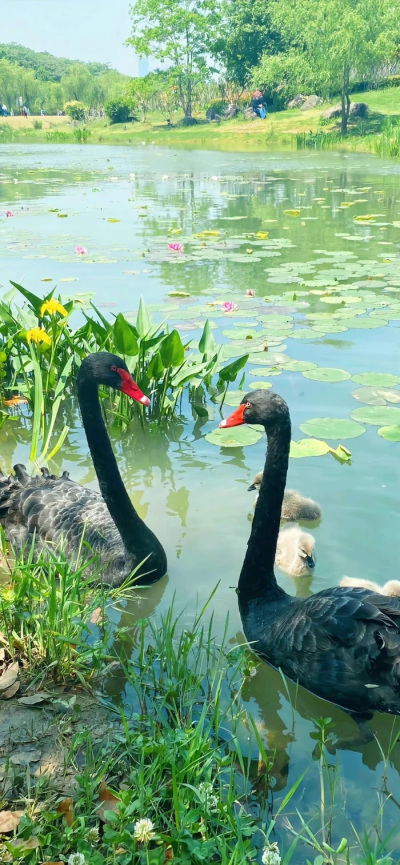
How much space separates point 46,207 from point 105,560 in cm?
1159

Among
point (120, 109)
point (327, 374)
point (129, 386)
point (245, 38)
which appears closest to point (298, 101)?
point (245, 38)

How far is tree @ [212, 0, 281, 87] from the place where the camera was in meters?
44.5

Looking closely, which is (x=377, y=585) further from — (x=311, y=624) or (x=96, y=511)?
(x=96, y=511)

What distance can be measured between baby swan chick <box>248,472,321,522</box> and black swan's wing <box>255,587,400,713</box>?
0.94 m

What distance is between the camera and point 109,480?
2.99 m

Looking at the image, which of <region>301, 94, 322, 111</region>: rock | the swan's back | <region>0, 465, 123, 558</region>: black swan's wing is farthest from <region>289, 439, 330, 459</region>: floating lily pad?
<region>301, 94, 322, 111</region>: rock

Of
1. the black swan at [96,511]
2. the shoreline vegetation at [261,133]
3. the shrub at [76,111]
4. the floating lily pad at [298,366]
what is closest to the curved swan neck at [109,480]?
the black swan at [96,511]

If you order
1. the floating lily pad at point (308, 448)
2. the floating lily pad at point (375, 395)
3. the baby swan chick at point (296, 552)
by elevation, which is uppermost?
the floating lily pad at point (375, 395)

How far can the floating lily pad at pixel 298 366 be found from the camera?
5.03m

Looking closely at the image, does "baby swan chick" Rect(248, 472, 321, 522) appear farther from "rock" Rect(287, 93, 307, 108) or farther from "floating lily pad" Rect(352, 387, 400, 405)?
"rock" Rect(287, 93, 307, 108)

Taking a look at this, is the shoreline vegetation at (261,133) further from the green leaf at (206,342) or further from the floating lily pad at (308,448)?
the floating lily pad at (308,448)

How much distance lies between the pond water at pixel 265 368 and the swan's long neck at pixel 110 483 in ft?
0.94

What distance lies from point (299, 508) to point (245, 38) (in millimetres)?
49408

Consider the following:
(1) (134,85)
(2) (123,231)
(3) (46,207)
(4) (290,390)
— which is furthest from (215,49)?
(4) (290,390)
